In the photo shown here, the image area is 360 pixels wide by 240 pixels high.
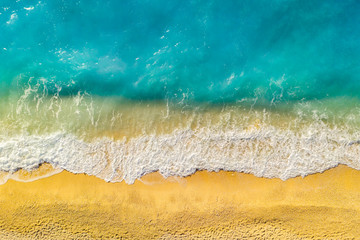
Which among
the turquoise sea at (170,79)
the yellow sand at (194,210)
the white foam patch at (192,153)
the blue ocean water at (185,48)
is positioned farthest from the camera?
the blue ocean water at (185,48)

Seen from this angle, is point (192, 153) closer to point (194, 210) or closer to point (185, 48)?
point (194, 210)

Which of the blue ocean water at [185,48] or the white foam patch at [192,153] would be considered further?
the blue ocean water at [185,48]

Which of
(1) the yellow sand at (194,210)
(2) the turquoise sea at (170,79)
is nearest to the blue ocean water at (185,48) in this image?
(2) the turquoise sea at (170,79)

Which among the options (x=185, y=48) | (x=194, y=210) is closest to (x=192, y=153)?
(x=194, y=210)

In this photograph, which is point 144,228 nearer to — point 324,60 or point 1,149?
point 1,149

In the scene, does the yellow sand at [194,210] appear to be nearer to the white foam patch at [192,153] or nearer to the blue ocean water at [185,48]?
the white foam patch at [192,153]

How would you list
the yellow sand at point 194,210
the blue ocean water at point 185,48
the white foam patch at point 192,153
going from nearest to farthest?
the yellow sand at point 194,210, the white foam patch at point 192,153, the blue ocean water at point 185,48

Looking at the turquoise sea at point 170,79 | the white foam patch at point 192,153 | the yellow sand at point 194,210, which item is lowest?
the yellow sand at point 194,210

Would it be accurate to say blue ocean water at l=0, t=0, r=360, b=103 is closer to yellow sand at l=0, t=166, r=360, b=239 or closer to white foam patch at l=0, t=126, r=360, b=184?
white foam patch at l=0, t=126, r=360, b=184
